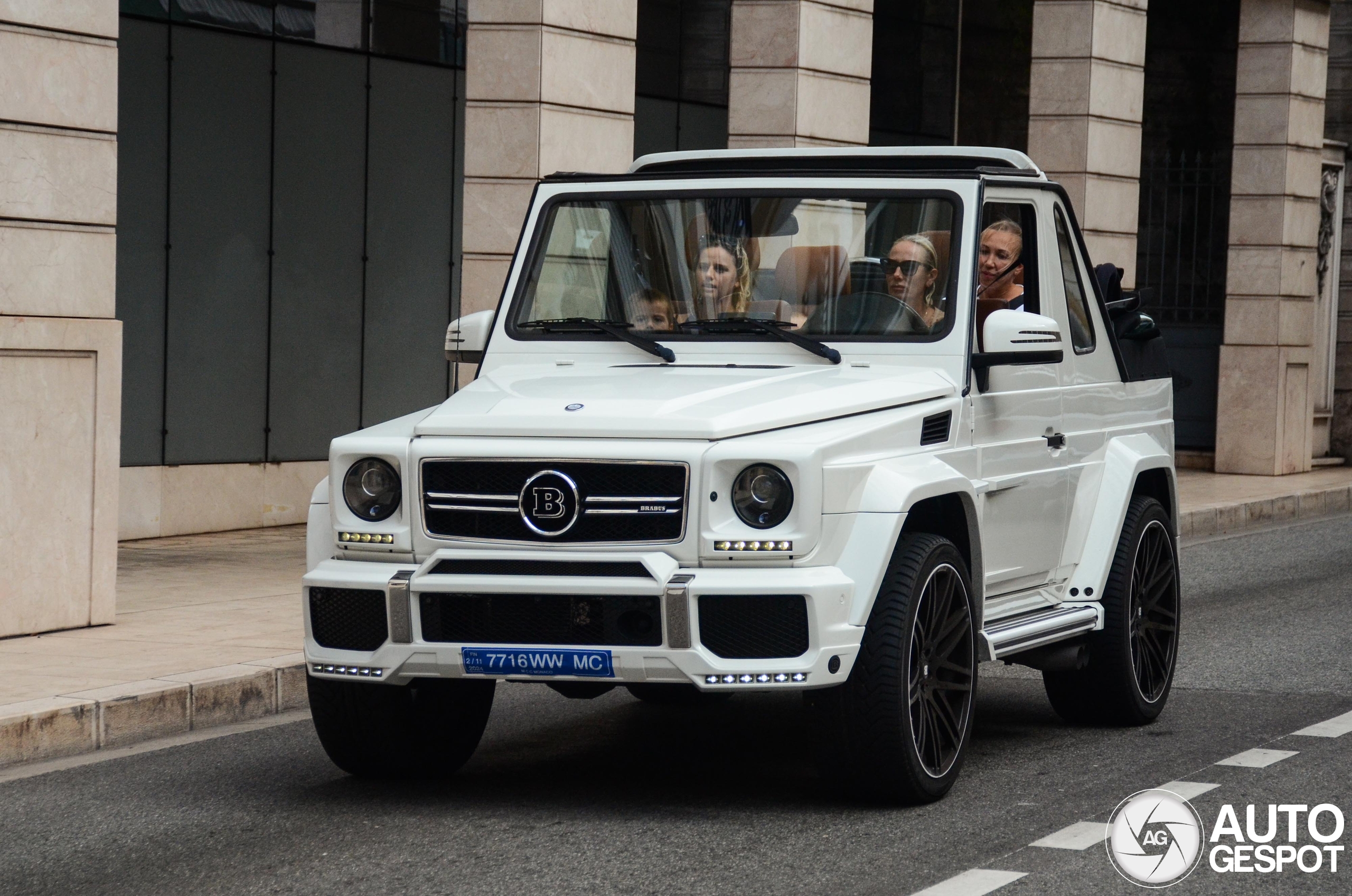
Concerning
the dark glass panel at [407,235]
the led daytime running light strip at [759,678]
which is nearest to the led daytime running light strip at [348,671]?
the led daytime running light strip at [759,678]

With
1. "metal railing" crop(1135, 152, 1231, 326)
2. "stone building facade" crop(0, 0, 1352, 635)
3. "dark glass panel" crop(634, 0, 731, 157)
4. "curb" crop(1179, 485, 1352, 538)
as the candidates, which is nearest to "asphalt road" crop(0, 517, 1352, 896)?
"stone building facade" crop(0, 0, 1352, 635)

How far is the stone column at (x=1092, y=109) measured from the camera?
20250mm

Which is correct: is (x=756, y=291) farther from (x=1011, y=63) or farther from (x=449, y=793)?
(x=1011, y=63)

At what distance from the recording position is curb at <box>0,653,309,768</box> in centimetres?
752

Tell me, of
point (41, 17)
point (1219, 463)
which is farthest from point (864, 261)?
point (1219, 463)

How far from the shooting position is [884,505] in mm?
6113

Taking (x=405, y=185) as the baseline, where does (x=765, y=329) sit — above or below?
below

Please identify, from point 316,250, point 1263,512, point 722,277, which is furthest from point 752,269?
point 1263,512

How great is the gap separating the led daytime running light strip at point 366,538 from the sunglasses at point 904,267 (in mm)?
2021

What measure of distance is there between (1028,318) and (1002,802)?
5.22 feet

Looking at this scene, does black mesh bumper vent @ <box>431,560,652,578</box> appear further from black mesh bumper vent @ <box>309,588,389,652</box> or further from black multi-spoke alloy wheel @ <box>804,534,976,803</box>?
black multi-spoke alloy wheel @ <box>804,534,976,803</box>

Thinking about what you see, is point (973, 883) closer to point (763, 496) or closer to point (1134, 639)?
point (763, 496)

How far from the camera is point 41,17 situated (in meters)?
9.83

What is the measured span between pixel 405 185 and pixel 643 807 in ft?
34.9
